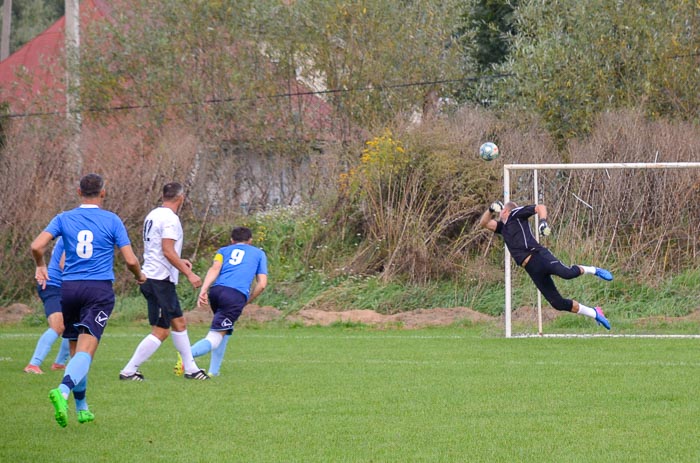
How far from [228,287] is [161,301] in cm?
84

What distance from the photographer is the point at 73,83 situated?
90.8 feet

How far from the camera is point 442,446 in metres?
7.16

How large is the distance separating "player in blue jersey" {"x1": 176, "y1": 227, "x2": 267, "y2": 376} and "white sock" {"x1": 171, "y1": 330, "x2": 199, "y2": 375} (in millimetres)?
171

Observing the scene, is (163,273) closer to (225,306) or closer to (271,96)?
(225,306)

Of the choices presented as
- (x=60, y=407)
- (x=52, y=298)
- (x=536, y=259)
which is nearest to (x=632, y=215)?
(x=536, y=259)

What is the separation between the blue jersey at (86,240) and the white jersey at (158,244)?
6.70 ft

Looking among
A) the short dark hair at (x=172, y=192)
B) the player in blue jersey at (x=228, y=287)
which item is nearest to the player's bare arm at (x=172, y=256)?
the short dark hair at (x=172, y=192)

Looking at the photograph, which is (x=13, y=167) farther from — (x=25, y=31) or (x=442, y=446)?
(x=25, y=31)

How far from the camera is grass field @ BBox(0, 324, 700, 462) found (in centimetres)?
706

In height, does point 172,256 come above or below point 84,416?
above

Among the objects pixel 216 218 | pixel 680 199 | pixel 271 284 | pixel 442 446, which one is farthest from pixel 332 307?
pixel 442 446

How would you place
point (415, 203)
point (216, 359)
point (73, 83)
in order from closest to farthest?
point (216, 359) → point (415, 203) → point (73, 83)

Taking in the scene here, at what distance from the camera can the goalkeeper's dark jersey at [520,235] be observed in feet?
47.5

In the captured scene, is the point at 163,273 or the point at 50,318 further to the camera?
the point at 50,318
